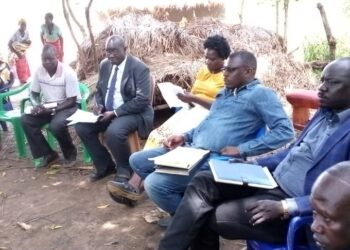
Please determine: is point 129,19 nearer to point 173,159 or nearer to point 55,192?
point 55,192

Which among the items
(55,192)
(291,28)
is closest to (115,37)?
(55,192)

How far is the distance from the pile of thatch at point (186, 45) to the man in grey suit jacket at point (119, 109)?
1.68 meters

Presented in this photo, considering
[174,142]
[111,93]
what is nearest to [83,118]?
[111,93]

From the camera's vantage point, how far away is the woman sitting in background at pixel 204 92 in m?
3.77

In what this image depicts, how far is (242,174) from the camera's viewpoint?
2.44m

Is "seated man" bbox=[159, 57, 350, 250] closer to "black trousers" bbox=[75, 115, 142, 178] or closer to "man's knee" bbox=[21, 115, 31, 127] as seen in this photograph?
"black trousers" bbox=[75, 115, 142, 178]

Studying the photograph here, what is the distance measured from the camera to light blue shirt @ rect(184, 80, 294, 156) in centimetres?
284

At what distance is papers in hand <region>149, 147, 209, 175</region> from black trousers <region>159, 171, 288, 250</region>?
0.17 m

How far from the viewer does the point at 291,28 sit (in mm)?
14852

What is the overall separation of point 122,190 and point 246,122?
1.24 m

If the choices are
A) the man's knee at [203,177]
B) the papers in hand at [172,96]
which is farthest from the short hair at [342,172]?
the papers in hand at [172,96]

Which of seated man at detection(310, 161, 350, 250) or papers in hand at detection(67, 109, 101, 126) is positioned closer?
seated man at detection(310, 161, 350, 250)

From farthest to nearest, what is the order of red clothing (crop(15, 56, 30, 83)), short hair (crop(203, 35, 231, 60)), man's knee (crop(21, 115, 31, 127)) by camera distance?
red clothing (crop(15, 56, 30, 83)) → man's knee (crop(21, 115, 31, 127)) → short hair (crop(203, 35, 231, 60))

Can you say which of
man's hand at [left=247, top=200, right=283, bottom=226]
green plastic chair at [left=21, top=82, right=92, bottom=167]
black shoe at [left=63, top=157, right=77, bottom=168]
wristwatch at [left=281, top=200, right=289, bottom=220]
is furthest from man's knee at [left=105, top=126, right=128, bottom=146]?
wristwatch at [left=281, top=200, right=289, bottom=220]
